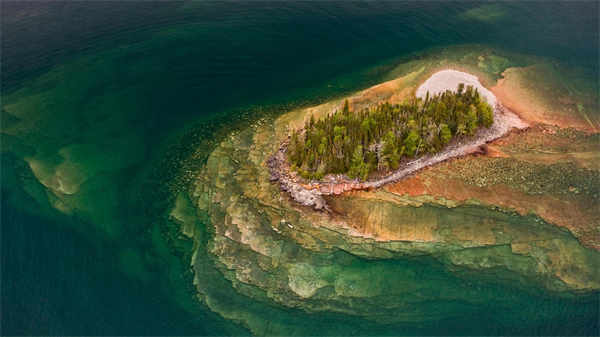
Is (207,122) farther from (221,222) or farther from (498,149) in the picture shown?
(498,149)

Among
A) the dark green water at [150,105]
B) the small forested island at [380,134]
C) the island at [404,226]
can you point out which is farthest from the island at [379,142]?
the dark green water at [150,105]

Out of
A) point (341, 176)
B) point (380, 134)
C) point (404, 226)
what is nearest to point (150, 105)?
A: point (341, 176)

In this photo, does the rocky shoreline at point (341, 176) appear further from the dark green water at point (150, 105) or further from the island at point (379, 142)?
the dark green water at point (150, 105)

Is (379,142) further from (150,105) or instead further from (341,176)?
(150,105)

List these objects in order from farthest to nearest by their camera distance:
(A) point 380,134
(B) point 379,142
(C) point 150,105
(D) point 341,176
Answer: (C) point 150,105
(A) point 380,134
(B) point 379,142
(D) point 341,176

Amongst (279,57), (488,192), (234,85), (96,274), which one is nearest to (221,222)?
(96,274)

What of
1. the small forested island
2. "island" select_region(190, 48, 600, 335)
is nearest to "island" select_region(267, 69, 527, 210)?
the small forested island
